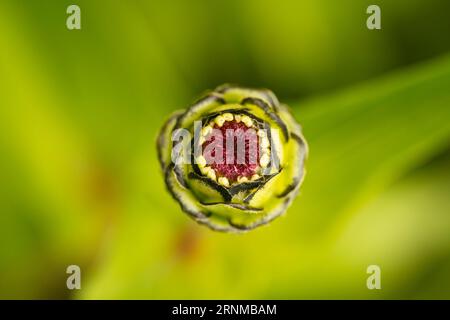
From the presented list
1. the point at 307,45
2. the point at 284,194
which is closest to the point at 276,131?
the point at 284,194

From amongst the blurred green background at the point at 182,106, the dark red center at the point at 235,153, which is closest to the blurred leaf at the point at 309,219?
the blurred green background at the point at 182,106

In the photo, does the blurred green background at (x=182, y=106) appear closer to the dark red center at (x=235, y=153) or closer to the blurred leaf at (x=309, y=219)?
the blurred leaf at (x=309, y=219)

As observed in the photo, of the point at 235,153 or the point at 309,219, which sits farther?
the point at 309,219

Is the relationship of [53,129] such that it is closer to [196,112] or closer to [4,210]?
[4,210]

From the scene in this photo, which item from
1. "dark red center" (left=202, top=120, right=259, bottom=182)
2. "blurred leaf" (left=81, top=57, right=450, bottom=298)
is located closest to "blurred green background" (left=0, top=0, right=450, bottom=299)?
"blurred leaf" (left=81, top=57, right=450, bottom=298)

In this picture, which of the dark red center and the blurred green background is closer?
the dark red center

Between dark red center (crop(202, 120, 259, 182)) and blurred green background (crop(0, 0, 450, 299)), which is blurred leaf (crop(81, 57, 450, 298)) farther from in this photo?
dark red center (crop(202, 120, 259, 182))
